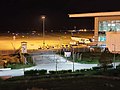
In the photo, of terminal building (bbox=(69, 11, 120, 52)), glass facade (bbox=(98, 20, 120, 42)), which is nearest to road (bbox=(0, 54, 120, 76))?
terminal building (bbox=(69, 11, 120, 52))

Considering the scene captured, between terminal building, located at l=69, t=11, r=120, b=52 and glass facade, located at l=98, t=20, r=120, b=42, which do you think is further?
glass facade, located at l=98, t=20, r=120, b=42

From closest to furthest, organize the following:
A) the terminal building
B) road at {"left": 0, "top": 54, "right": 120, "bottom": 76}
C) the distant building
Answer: road at {"left": 0, "top": 54, "right": 120, "bottom": 76} < the terminal building < the distant building

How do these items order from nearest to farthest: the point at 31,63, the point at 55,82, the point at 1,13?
the point at 55,82 < the point at 31,63 < the point at 1,13

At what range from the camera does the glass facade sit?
106 feet

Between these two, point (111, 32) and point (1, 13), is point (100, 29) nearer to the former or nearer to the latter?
point (111, 32)

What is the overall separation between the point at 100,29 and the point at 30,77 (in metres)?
17.9

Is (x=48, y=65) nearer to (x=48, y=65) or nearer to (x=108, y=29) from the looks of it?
(x=48, y=65)

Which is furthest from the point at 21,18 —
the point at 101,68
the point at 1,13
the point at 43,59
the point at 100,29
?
the point at 101,68

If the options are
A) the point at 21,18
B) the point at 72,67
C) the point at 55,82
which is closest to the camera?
the point at 55,82

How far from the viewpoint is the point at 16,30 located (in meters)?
92.2

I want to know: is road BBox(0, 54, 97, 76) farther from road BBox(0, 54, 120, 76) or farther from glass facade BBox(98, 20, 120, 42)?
glass facade BBox(98, 20, 120, 42)

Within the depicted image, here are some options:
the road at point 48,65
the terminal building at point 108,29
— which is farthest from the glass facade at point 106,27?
the road at point 48,65

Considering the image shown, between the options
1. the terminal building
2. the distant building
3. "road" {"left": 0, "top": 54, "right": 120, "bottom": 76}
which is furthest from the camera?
the distant building

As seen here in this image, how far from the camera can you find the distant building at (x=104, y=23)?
105ft
